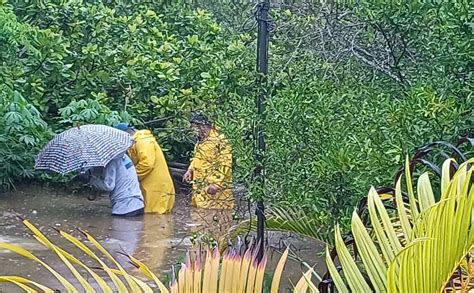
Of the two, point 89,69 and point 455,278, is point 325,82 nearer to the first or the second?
point 455,278

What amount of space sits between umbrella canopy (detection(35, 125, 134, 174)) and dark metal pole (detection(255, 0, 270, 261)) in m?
4.18

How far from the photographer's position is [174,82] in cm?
1107

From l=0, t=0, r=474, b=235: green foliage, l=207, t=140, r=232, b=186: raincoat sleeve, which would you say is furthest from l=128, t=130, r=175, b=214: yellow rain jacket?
l=207, t=140, r=232, b=186: raincoat sleeve

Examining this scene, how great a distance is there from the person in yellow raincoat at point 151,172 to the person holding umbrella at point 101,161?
22 cm

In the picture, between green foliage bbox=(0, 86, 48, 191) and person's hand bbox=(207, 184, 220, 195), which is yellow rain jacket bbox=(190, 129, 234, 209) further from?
green foliage bbox=(0, 86, 48, 191)

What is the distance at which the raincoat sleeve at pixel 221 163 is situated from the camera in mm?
5020

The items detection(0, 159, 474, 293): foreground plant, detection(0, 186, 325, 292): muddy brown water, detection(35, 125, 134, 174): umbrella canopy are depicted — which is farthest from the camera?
detection(35, 125, 134, 174): umbrella canopy

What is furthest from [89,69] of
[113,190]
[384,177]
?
[384,177]

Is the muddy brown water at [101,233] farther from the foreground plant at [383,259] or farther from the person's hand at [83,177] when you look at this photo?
the foreground plant at [383,259]

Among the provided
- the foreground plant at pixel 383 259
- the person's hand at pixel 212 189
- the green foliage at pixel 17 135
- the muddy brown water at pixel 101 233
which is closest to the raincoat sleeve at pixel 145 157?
the muddy brown water at pixel 101 233

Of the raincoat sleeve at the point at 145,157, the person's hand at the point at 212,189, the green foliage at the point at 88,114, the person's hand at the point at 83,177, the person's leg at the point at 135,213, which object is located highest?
the green foliage at the point at 88,114

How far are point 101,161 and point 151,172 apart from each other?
1232 mm

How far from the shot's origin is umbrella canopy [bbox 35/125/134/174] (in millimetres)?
8664

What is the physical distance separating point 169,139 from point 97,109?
1085mm
